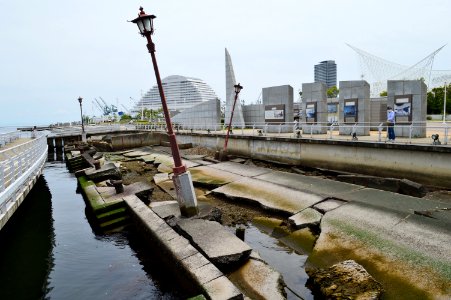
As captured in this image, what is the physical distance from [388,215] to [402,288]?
3.41 metres

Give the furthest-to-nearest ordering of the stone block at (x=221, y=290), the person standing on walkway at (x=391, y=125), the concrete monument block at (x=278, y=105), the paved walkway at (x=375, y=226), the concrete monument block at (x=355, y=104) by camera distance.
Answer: the concrete monument block at (x=278, y=105) → the concrete monument block at (x=355, y=104) → the person standing on walkway at (x=391, y=125) → the paved walkway at (x=375, y=226) → the stone block at (x=221, y=290)

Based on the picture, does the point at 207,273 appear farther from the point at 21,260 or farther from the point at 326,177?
the point at 326,177

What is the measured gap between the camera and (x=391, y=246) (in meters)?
6.60

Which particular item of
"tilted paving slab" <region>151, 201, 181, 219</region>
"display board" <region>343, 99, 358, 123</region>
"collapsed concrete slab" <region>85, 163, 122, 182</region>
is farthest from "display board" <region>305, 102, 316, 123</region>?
"tilted paving slab" <region>151, 201, 181, 219</region>

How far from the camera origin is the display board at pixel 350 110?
17.7 metres

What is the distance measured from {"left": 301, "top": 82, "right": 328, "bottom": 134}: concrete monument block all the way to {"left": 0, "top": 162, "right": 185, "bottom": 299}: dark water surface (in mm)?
14561

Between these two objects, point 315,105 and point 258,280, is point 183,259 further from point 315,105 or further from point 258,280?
point 315,105

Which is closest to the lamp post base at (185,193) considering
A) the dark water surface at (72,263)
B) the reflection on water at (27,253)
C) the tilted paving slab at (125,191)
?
the dark water surface at (72,263)

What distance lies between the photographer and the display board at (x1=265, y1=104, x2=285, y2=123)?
21.6 m

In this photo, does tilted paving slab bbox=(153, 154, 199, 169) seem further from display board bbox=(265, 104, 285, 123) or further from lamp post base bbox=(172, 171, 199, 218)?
→ lamp post base bbox=(172, 171, 199, 218)

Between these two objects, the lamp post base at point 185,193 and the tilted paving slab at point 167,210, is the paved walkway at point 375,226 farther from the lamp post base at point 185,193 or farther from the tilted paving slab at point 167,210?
the lamp post base at point 185,193

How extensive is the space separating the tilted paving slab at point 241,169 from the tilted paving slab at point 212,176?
1.61 feet

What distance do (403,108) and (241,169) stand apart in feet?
29.9

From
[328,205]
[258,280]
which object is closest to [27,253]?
[258,280]
